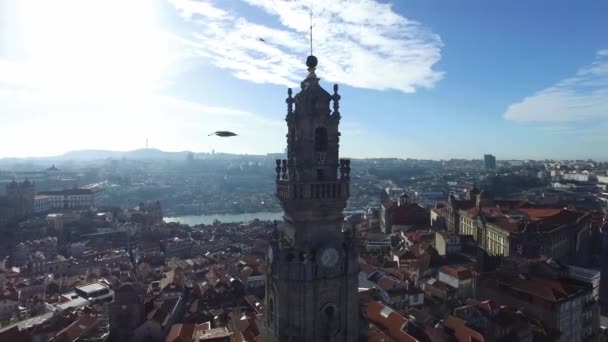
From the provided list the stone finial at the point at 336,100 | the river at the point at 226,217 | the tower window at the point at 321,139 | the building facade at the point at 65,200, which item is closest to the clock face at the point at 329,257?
the tower window at the point at 321,139

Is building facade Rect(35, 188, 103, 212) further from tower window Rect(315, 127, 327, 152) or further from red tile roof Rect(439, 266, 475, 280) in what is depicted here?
tower window Rect(315, 127, 327, 152)

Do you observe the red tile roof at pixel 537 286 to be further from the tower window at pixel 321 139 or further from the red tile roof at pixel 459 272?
the tower window at pixel 321 139

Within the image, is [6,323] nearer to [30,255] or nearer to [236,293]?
[236,293]

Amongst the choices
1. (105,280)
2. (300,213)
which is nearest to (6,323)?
(105,280)

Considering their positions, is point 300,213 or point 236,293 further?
point 236,293

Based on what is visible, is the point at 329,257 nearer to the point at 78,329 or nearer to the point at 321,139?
the point at 321,139

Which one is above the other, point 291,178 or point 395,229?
point 291,178

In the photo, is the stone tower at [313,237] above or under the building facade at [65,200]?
above

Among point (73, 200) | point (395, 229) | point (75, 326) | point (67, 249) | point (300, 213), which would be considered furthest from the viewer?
point (73, 200)
